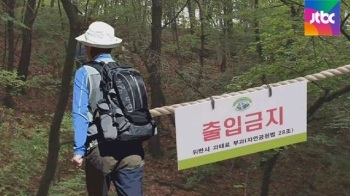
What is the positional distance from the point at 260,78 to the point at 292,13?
1441 mm

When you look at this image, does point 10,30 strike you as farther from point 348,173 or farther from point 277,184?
point 348,173

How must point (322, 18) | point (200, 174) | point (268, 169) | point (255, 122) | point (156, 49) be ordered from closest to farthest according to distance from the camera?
point (255, 122) → point (322, 18) → point (268, 169) → point (156, 49) → point (200, 174)

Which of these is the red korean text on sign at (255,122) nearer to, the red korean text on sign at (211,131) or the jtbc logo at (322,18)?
the red korean text on sign at (211,131)

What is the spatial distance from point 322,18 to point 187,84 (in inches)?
158

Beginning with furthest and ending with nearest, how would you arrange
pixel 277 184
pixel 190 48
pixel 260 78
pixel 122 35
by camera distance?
pixel 190 48
pixel 122 35
pixel 277 184
pixel 260 78

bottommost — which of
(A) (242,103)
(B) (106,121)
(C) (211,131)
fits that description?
(C) (211,131)

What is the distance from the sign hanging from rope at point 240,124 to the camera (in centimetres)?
254

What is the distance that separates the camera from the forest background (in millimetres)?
6609

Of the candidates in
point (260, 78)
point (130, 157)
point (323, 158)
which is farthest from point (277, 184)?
point (130, 157)

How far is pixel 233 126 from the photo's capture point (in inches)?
103

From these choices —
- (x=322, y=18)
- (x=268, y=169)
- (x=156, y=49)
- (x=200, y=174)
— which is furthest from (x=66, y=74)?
(x=200, y=174)

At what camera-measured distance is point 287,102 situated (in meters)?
2.73

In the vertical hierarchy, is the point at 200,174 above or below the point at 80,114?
below

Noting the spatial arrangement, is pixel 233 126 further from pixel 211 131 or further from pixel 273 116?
pixel 273 116
